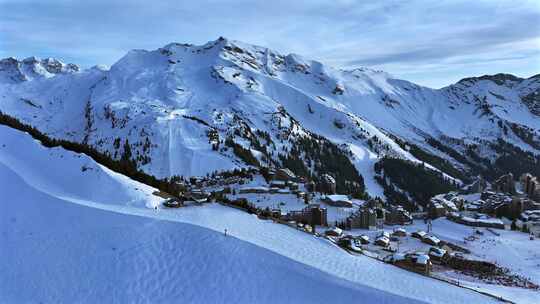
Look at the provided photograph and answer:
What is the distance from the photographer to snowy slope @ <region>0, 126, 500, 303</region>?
999 inches

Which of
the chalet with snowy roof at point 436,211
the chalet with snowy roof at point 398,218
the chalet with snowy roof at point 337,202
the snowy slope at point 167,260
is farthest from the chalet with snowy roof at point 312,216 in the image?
the chalet with snowy roof at point 436,211

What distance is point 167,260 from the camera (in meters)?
28.1

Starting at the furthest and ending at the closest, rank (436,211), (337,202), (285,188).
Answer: (436,211) → (285,188) → (337,202)

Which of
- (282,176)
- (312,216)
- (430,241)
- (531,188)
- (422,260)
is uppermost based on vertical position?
(282,176)

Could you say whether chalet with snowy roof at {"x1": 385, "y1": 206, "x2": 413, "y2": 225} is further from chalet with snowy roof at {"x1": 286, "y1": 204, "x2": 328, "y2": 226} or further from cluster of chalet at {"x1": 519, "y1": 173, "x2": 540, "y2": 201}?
cluster of chalet at {"x1": 519, "y1": 173, "x2": 540, "y2": 201}

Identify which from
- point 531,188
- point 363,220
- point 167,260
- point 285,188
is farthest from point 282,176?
point 167,260

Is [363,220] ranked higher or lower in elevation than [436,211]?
higher

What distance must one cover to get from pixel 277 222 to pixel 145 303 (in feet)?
50.1

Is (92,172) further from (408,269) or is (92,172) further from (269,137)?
(269,137)

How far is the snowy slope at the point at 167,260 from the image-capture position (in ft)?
83.3

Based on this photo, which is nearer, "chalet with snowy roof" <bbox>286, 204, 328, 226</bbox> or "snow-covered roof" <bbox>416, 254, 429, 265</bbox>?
"snow-covered roof" <bbox>416, 254, 429, 265</bbox>

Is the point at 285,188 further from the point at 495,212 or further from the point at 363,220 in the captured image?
the point at 495,212

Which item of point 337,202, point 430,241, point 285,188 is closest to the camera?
point 430,241

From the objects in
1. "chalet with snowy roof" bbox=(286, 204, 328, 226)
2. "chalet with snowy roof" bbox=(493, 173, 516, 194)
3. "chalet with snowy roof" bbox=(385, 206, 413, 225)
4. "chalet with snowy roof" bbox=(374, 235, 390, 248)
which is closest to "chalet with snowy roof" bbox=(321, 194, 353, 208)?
"chalet with snowy roof" bbox=(385, 206, 413, 225)
